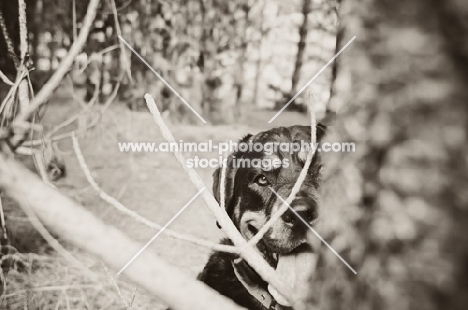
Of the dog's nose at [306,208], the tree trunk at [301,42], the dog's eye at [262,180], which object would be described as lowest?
the dog's eye at [262,180]

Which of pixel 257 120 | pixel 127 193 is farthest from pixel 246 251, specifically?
pixel 127 193

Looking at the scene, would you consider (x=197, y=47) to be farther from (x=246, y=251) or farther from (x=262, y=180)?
(x=246, y=251)

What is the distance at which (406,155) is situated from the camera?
435mm

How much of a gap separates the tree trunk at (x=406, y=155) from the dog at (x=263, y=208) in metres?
1.17

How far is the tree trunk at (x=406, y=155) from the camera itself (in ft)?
1.30

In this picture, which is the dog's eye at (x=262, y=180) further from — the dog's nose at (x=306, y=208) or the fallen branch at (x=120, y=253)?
the fallen branch at (x=120, y=253)

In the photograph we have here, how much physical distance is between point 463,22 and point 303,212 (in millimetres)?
1361

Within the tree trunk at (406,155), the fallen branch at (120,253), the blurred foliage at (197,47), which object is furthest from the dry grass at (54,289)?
the tree trunk at (406,155)

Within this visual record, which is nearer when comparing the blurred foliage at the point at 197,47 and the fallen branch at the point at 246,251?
the fallen branch at the point at 246,251

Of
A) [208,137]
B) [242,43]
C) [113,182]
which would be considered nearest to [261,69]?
[242,43]

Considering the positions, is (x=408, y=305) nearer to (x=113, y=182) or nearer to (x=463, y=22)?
(x=463, y=22)

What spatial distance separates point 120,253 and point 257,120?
7.64 feet

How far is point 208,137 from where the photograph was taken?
296 centimetres

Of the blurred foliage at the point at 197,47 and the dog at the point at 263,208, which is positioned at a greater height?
the blurred foliage at the point at 197,47
